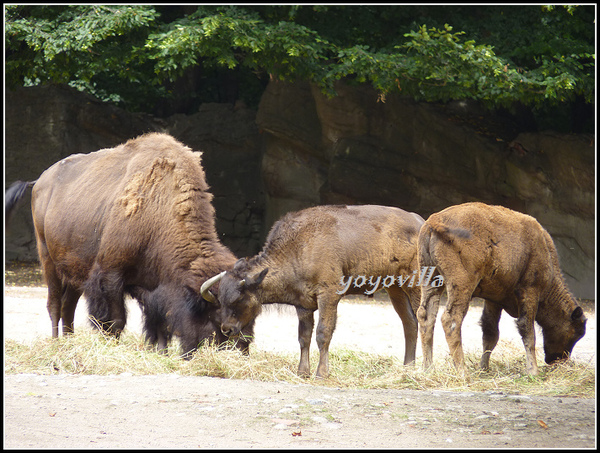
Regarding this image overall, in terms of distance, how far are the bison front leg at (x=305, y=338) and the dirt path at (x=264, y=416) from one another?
2.21 ft

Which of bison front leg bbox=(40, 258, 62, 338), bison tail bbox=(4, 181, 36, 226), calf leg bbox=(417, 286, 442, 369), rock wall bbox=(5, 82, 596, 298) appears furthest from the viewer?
rock wall bbox=(5, 82, 596, 298)

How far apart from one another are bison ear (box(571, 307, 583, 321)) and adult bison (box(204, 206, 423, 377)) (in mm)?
1659

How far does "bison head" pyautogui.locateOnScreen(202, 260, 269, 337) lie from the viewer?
6.57m

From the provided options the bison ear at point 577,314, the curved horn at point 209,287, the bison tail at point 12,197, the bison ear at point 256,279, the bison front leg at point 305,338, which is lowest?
the bison front leg at point 305,338

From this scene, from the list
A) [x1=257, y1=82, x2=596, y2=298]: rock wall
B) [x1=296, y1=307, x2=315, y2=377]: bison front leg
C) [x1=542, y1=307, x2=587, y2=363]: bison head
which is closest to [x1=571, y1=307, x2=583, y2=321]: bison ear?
[x1=542, y1=307, x2=587, y2=363]: bison head

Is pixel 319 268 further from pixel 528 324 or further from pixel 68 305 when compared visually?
pixel 68 305

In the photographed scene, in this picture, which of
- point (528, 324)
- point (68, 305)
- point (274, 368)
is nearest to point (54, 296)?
point (68, 305)

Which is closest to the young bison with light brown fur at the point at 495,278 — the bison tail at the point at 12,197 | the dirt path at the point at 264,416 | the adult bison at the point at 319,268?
the adult bison at the point at 319,268

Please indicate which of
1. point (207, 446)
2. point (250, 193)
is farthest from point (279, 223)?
point (250, 193)

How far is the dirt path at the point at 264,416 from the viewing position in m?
4.27

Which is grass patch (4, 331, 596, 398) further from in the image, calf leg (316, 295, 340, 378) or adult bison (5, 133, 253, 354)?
adult bison (5, 133, 253, 354)

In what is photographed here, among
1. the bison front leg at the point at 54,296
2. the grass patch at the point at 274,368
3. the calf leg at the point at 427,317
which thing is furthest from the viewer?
the bison front leg at the point at 54,296

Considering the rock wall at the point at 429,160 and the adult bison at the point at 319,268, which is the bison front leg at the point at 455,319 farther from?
the rock wall at the point at 429,160

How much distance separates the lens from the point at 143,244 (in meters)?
7.58
